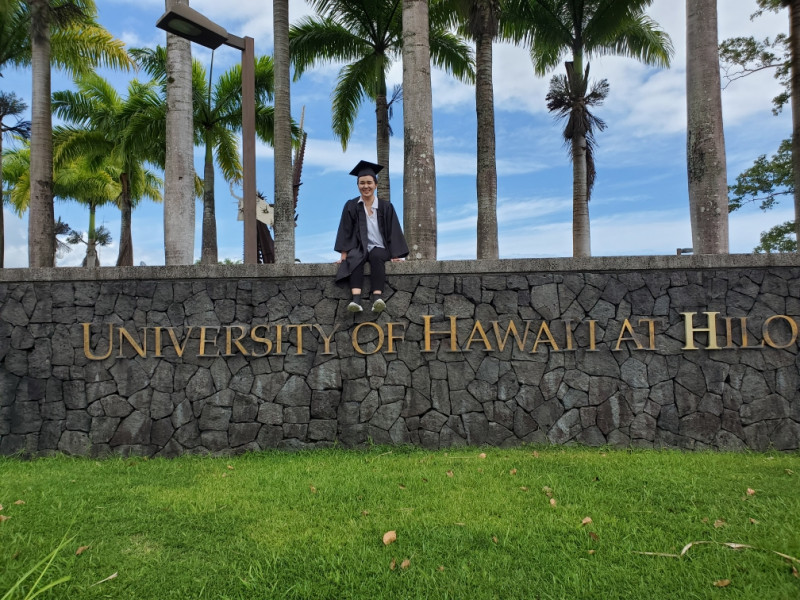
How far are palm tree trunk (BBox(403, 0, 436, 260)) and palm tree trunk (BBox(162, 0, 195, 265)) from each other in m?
3.13

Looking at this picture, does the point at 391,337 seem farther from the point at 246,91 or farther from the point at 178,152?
the point at 178,152

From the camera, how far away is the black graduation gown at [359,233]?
591 centimetres

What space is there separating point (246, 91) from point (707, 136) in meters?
5.44

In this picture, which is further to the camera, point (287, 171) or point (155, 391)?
point (287, 171)

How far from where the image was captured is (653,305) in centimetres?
595

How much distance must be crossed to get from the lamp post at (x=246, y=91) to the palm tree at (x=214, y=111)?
11599mm

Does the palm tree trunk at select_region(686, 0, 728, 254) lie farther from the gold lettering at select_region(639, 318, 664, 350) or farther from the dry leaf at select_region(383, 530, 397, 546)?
the dry leaf at select_region(383, 530, 397, 546)

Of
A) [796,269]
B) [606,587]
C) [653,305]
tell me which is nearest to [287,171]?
[653,305]

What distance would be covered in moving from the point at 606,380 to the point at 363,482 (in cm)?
287

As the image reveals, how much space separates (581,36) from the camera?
50.1 feet

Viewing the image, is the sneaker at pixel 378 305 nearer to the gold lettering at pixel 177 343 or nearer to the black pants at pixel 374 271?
the black pants at pixel 374 271

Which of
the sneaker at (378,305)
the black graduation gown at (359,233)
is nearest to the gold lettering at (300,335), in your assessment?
the black graduation gown at (359,233)

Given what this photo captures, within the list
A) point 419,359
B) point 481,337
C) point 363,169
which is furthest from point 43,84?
point 481,337

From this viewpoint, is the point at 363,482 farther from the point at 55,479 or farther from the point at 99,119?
the point at 99,119
